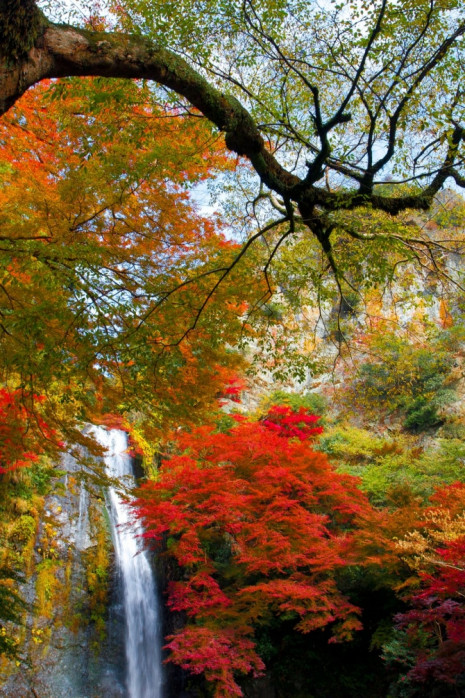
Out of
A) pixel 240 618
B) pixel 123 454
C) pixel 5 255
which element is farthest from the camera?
pixel 123 454

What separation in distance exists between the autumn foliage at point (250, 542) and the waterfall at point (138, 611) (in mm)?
1367

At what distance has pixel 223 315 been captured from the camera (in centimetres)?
465

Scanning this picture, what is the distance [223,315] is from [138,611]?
7.96m

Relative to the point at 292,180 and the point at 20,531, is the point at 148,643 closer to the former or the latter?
the point at 20,531

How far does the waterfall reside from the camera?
8952mm

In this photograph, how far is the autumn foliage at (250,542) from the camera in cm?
667

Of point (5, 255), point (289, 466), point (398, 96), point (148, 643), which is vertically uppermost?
point (398, 96)

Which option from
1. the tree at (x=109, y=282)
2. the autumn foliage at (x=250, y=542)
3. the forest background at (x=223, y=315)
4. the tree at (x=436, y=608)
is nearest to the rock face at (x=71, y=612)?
the forest background at (x=223, y=315)

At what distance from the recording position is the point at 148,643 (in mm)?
9469

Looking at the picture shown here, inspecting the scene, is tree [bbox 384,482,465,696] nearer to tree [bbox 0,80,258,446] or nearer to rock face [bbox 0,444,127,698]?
tree [bbox 0,80,258,446]

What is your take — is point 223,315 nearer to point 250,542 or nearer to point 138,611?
point 250,542

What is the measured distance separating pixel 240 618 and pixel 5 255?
618cm

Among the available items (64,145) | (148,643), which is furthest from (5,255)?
(148,643)

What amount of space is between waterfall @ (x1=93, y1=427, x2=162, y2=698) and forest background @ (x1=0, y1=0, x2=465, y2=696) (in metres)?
0.55
